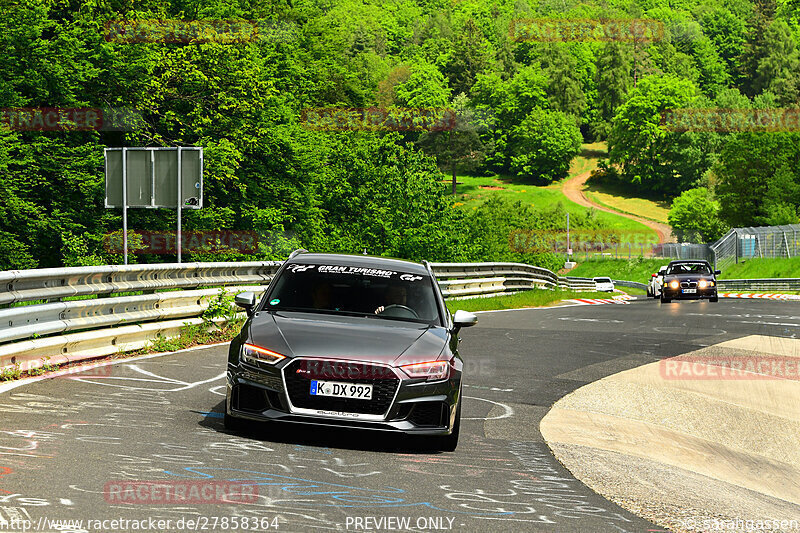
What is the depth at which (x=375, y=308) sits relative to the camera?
879 cm

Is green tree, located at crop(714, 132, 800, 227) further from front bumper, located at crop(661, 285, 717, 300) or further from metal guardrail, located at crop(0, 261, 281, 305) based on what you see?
metal guardrail, located at crop(0, 261, 281, 305)

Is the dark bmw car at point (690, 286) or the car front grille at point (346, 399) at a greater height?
the car front grille at point (346, 399)

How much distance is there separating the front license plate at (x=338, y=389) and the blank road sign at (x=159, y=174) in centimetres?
1617

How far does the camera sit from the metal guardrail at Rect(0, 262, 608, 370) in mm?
10312

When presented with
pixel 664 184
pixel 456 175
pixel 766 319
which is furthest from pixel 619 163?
pixel 766 319

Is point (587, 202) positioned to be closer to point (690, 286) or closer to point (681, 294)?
point (681, 294)

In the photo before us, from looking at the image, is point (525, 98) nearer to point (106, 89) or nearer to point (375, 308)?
point (106, 89)

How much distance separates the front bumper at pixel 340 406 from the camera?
736cm

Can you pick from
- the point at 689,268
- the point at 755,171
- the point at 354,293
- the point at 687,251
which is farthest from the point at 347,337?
the point at 755,171

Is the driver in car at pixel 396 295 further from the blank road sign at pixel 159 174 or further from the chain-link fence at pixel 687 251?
the chain-link fence at pixel 687 251

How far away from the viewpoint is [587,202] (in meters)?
162

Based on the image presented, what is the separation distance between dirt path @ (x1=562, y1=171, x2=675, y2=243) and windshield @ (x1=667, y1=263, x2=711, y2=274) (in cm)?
9734

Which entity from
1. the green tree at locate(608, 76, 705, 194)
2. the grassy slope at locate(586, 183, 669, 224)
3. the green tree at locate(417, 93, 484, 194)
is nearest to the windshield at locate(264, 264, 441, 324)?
the grassy slope at locate(586, 183, 669, 224)

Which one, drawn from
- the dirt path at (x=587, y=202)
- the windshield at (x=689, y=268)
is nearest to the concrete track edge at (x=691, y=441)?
the windshield at (x=689, y=268)
